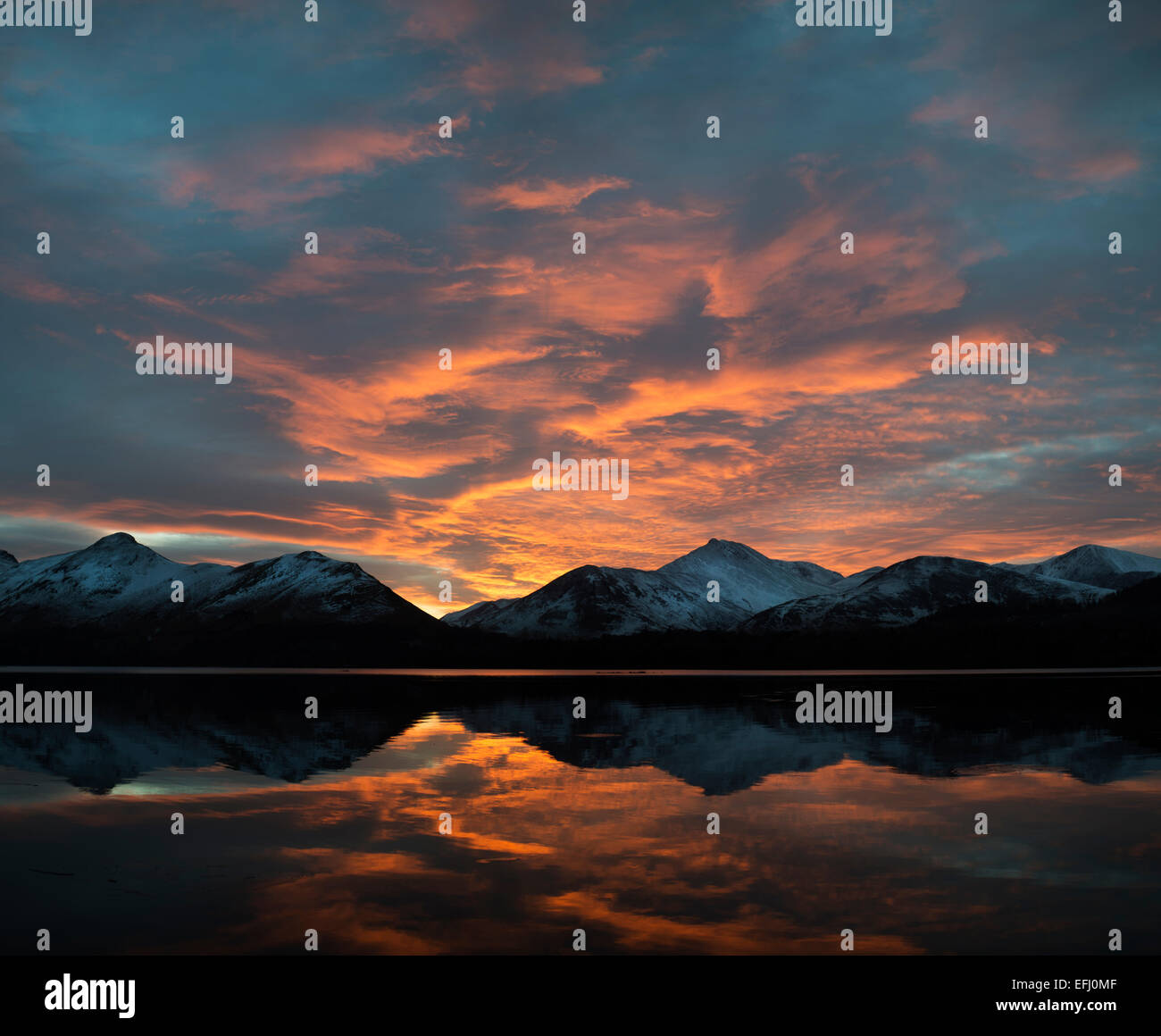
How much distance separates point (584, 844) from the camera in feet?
89.2

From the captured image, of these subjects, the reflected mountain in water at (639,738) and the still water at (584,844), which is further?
the reflected mountain in water at (639,738)

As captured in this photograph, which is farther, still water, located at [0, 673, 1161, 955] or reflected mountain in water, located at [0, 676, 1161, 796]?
reflected mountain in water, located at [0, 676, 1161, 796]

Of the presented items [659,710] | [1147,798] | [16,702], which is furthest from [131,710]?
[1147,798]

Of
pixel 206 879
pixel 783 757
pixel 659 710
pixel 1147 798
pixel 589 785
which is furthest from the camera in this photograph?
pixel 659 710

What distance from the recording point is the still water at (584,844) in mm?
18844

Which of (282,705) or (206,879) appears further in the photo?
(282,705)

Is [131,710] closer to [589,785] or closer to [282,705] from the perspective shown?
[282,705]

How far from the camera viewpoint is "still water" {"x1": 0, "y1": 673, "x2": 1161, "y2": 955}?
18.8m

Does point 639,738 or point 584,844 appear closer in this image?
point 584,844

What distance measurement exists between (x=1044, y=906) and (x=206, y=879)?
21.2 metres

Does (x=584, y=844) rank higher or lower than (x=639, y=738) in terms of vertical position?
higher
